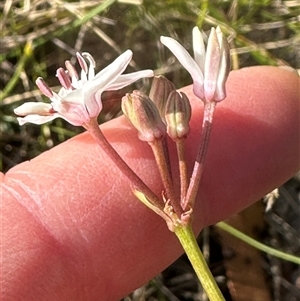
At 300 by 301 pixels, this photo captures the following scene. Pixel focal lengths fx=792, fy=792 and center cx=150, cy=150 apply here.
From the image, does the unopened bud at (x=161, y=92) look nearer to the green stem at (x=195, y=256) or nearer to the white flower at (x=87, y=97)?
the white flower at (x=87, y=97)

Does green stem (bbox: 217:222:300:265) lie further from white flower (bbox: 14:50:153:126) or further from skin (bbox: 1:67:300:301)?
white flower (bbox: 14:50:153:126)

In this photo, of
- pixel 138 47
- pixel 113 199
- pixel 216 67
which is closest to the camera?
pixel 216 67

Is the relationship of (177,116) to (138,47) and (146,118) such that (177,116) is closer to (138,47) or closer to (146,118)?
(146,118)

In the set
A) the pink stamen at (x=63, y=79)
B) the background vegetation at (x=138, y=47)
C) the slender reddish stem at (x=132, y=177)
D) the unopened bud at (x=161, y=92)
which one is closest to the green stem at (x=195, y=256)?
the slender reddish stem at (x=132, y=177)

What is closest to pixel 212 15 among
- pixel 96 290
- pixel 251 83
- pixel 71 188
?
pixel 251 83

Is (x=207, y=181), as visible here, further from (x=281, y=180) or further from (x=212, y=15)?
(x=212, y=15)

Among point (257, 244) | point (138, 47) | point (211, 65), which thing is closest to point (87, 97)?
Answer: point (211, 65)
